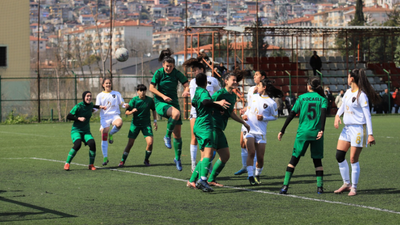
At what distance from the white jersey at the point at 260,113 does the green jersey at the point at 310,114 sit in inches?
46.7

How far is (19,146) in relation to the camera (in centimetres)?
1586

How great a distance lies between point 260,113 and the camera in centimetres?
908

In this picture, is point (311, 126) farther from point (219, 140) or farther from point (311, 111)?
point (219, 140)

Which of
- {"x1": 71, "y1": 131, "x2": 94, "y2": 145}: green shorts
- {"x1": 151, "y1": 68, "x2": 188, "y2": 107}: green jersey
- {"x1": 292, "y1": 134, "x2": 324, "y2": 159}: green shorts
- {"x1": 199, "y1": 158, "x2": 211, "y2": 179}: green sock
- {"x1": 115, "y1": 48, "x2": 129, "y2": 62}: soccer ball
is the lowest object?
{"x1": 199, "y1": 158, "x2": 211, "y2": 179}: green sock

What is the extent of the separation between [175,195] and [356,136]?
2.75 m

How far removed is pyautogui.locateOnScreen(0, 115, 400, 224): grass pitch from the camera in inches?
254

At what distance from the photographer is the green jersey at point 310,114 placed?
781cm

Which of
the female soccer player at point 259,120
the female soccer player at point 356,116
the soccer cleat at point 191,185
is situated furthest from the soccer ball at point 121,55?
the female soccer player at point 356,116

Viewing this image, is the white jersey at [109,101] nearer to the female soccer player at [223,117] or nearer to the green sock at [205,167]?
the female soccer player at [223,117]

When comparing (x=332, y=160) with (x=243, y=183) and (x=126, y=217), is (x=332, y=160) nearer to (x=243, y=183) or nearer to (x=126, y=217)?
(x=243, y=183)

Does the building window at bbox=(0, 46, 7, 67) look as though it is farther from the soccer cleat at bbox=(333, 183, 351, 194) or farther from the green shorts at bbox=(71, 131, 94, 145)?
the soccer cleat at bbox=(333, 183, 351, 194)

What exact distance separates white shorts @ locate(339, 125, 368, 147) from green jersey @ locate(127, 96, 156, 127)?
4875mm

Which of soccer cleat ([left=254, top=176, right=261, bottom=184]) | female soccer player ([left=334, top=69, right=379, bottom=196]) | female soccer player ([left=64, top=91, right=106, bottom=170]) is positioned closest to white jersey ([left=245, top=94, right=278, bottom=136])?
soccer cleat ([left=254, top=176, right=261, bottom=184])

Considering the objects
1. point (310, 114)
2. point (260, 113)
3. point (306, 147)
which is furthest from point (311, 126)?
point (260, 113)
